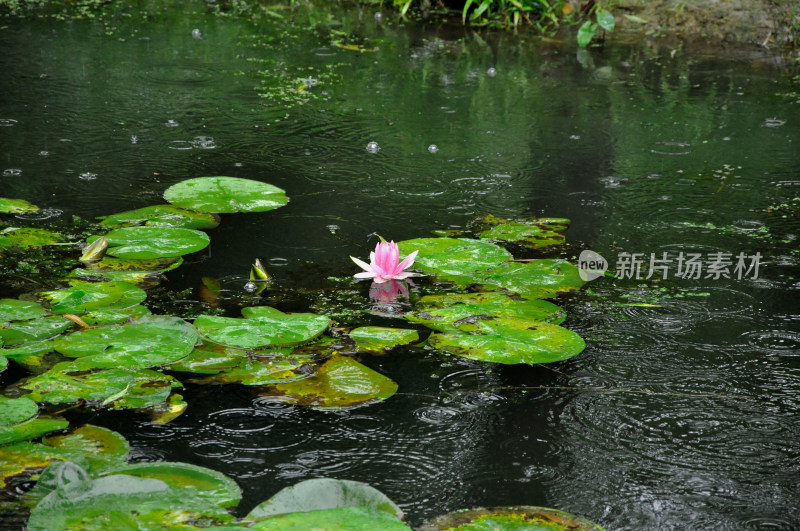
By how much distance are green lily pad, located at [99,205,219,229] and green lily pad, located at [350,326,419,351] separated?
0.84 m

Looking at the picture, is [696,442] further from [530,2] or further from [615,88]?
[530,2]

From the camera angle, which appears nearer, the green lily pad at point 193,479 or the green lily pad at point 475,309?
the green lily pad at point 193,479

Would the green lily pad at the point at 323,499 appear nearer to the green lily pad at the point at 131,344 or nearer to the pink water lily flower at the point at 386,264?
the green lily pad at the point at 131,344

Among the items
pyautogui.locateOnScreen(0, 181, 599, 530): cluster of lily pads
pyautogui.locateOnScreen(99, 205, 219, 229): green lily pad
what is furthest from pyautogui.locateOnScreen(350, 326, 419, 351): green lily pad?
pyautogui.locateOnScreen(99, 205, 219, 229): green lily pad

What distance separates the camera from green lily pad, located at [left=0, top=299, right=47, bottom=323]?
1.79m

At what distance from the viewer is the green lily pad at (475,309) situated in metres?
1.91

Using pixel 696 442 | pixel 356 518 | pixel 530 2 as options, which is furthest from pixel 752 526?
pixel 530 2

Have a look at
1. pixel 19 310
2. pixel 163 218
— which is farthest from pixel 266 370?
pixel 163 218

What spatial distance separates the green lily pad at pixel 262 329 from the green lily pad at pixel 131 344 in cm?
5

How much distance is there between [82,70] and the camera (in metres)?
4.37

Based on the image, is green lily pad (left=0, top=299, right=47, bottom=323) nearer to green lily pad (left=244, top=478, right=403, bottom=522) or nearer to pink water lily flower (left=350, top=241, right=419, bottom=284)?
pink water lily flower (left=350, top=241, right=419, bottom=284)

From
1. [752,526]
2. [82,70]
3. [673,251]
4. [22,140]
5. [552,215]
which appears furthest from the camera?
[82,70]

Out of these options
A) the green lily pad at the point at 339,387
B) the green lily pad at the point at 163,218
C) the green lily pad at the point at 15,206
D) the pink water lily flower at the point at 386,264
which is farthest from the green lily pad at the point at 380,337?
the green lily pad at the point at 15,206

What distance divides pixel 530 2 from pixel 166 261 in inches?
196
